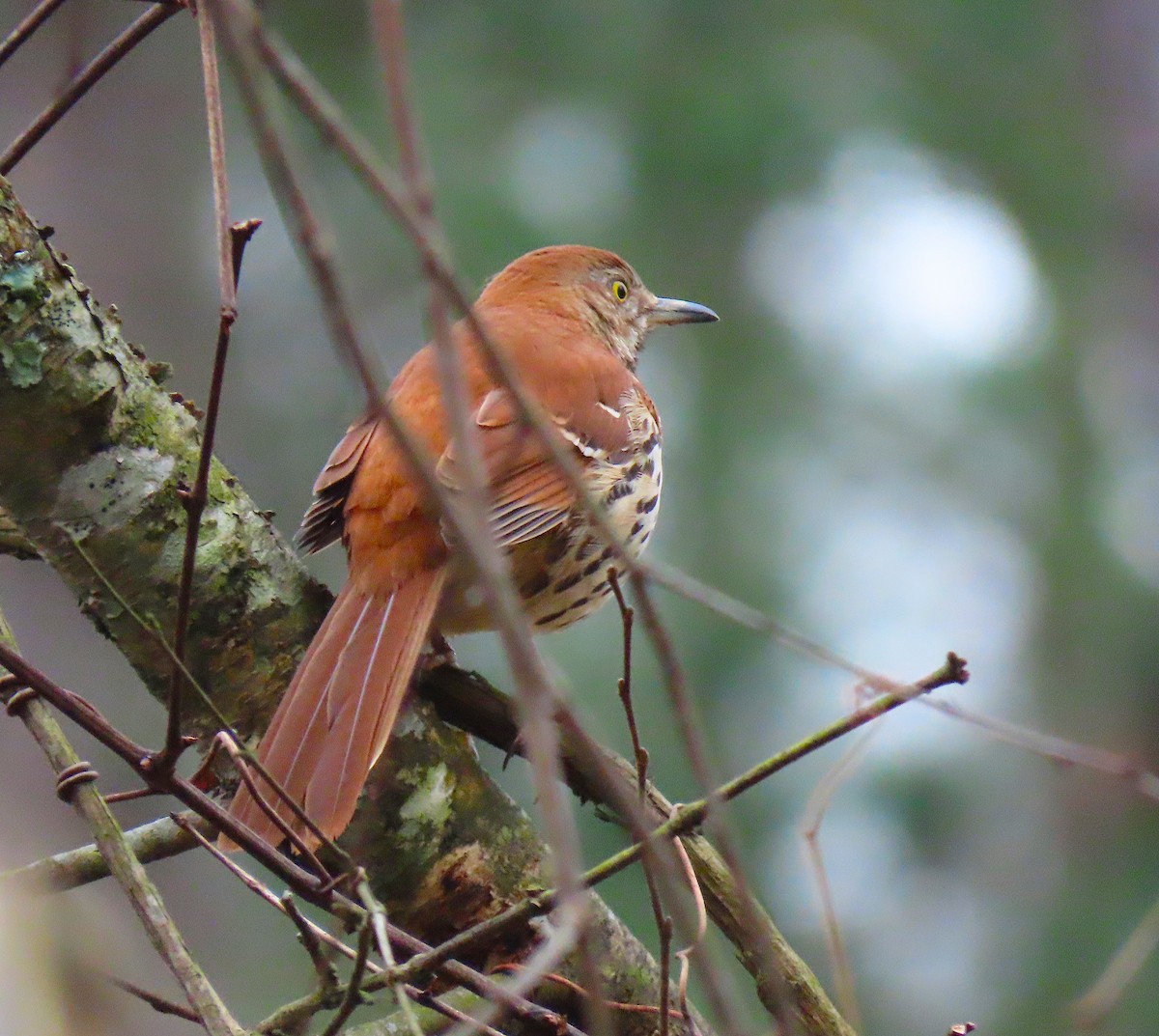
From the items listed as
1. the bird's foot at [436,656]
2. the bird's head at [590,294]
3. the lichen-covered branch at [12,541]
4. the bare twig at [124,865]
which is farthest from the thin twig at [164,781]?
the bird's head at [590,294]

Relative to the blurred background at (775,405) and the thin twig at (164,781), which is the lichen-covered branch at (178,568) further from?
the blurred background at (775,405)

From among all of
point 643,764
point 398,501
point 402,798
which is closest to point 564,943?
point 643,764

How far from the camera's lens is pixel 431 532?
8.70ft

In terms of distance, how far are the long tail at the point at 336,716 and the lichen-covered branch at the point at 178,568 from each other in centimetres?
4

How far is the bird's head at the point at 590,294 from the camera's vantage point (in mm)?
3896

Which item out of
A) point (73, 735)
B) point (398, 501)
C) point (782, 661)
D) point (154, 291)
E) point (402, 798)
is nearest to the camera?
point (402, 798)

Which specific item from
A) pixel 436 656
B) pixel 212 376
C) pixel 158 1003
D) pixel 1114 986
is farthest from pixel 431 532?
pixel 1114 986

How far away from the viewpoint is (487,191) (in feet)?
19.0

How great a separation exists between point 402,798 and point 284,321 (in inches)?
167

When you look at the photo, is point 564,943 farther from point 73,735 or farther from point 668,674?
point 73,735

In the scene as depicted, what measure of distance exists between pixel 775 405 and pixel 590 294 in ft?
7.21

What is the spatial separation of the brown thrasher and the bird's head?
0.08 meters

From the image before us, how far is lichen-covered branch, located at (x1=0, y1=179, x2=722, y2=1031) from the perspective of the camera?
183 cm

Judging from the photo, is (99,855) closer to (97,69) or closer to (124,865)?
(124,865)
